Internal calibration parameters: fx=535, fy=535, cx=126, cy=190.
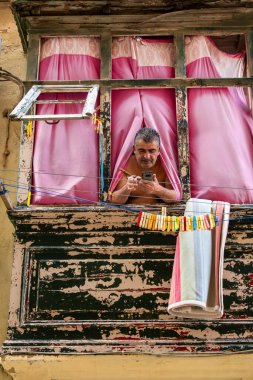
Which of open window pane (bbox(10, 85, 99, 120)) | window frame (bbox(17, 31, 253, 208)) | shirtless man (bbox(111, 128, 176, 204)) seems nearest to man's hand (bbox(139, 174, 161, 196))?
shirtless man (bbox(111, 128, 176, 204))

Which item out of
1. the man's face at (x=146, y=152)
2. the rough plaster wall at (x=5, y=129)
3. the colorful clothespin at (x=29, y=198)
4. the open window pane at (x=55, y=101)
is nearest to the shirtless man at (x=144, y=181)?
the man's face at (x=146, y=152)

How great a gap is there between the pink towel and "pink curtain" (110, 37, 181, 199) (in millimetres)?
524

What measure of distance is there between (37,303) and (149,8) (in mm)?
3544

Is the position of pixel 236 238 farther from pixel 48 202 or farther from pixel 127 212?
pixel 48 202

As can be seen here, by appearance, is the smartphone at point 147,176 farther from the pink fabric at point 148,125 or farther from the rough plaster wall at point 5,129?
the rough plaster wall at point 5,129

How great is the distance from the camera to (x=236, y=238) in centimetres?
518

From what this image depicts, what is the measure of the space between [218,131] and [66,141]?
1624 mm

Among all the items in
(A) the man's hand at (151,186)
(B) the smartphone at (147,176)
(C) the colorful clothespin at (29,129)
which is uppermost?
(C) the colorful clothespin at (29,129)

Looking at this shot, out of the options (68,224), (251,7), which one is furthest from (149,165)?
(251,7)

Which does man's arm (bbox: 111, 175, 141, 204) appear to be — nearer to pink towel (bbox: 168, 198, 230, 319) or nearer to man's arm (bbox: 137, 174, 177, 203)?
man's arm (bbox: 137, 174, 177, 203)

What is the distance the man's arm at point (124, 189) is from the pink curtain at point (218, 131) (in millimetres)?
690

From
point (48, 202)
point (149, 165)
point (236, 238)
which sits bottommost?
point (236, 238)

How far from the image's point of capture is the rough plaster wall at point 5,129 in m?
5.91

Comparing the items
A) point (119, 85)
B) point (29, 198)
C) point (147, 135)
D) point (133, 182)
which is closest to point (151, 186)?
point (133, 182)
